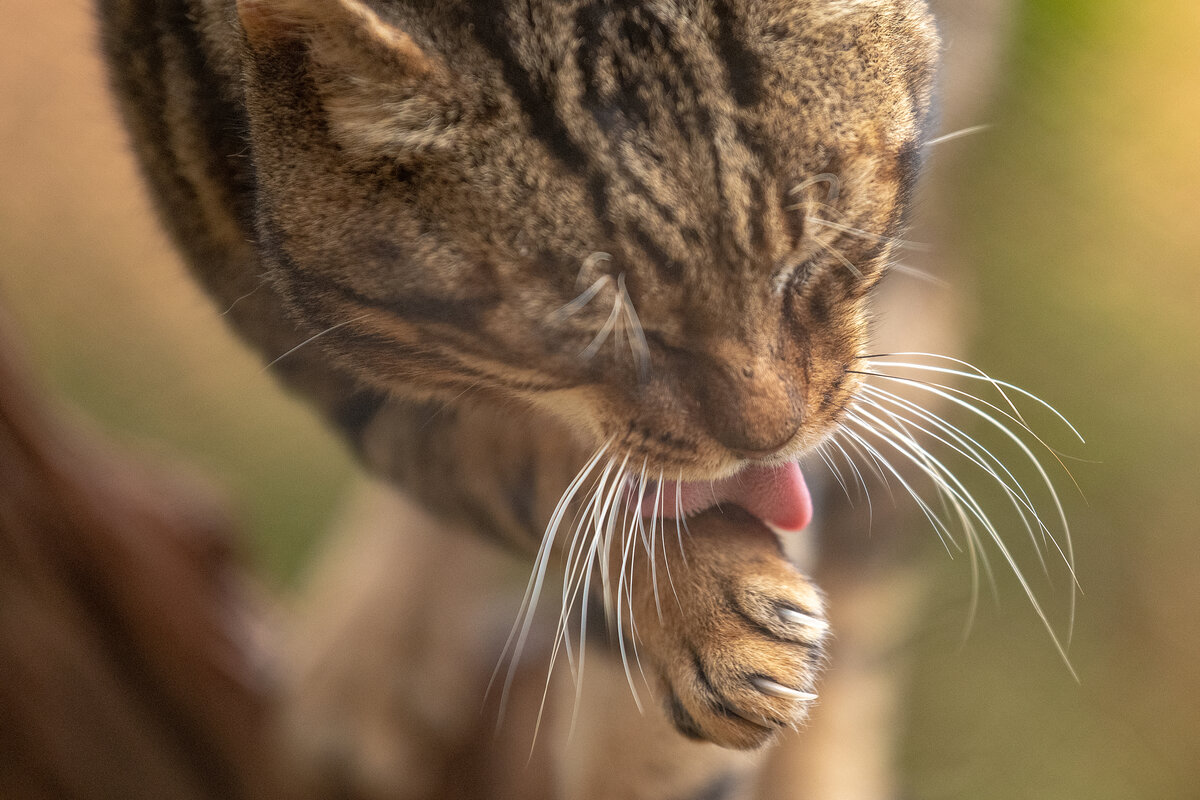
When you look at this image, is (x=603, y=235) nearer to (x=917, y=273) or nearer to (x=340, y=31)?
(x=340, y=31)

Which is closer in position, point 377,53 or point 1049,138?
point 377,53

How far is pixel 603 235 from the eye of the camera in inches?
13.5

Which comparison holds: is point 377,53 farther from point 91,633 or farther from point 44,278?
point 91,633

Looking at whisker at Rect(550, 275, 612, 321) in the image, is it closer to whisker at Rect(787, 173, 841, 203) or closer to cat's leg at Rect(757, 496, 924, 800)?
whisker at Rect(787, 173, 841, 203)

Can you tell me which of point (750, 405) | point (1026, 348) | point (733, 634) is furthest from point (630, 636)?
point (1026, 348)

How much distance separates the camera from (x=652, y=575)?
0.48 metres

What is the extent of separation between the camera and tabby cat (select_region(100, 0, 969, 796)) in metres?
0.34

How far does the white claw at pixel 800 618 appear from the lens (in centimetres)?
47

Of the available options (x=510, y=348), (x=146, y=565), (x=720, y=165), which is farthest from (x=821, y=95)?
(x=146, y=565)

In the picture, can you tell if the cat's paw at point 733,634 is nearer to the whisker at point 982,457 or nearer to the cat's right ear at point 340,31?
the whisker at point 982,457

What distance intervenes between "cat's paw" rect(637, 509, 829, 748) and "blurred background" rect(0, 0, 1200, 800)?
0.56ft

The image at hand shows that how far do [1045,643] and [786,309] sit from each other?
0.33 metres

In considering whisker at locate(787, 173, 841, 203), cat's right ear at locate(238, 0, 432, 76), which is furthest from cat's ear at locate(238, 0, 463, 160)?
whisker at locate(787, 173, 841, 203)

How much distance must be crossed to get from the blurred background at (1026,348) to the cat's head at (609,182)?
11 cm
